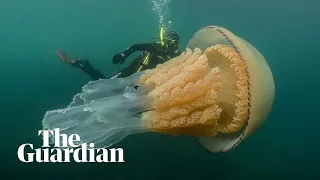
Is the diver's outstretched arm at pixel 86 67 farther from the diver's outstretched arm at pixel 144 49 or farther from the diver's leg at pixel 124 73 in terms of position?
the diver's outstretched arm at pixel 144 49

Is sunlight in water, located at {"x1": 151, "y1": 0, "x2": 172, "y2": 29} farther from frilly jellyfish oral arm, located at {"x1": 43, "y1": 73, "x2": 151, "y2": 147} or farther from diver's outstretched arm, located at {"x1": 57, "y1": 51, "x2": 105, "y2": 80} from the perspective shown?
frilly jellyfish oral arm, located at {"x1": 43, "y1": 73, "x2": 151, "y2": 147}

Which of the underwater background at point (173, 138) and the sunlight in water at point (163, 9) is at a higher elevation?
the sunlight in water at point (163, 9)

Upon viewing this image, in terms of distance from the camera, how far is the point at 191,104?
135 inches

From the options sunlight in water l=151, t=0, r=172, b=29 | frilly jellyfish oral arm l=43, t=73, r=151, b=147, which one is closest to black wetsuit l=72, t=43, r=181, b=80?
frilly jellyfish oral arm l=43, t=73, r=151, b=147

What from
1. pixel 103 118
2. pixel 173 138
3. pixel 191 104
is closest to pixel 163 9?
pixel 173 138

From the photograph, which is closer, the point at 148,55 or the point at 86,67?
the point at 148,55

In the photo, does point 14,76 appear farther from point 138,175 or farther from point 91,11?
point 91,11

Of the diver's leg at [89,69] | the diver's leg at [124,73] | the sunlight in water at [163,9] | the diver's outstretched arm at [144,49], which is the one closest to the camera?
the diver's outstretched arm at [144,49]

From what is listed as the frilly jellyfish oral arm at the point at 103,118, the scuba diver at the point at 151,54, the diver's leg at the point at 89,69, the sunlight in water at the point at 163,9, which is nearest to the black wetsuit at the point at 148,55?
the scuba diver at the point at 151,54

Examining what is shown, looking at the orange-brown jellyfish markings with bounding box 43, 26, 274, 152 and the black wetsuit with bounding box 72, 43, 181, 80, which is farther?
the black wetsuit with bounding box 72, 43, 181, 80

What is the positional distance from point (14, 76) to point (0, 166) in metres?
8.73

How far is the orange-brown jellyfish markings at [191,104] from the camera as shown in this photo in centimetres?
321

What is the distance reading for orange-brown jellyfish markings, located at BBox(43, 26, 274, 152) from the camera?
3209 millimetres

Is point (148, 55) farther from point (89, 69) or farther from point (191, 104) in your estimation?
point (191, 104)
